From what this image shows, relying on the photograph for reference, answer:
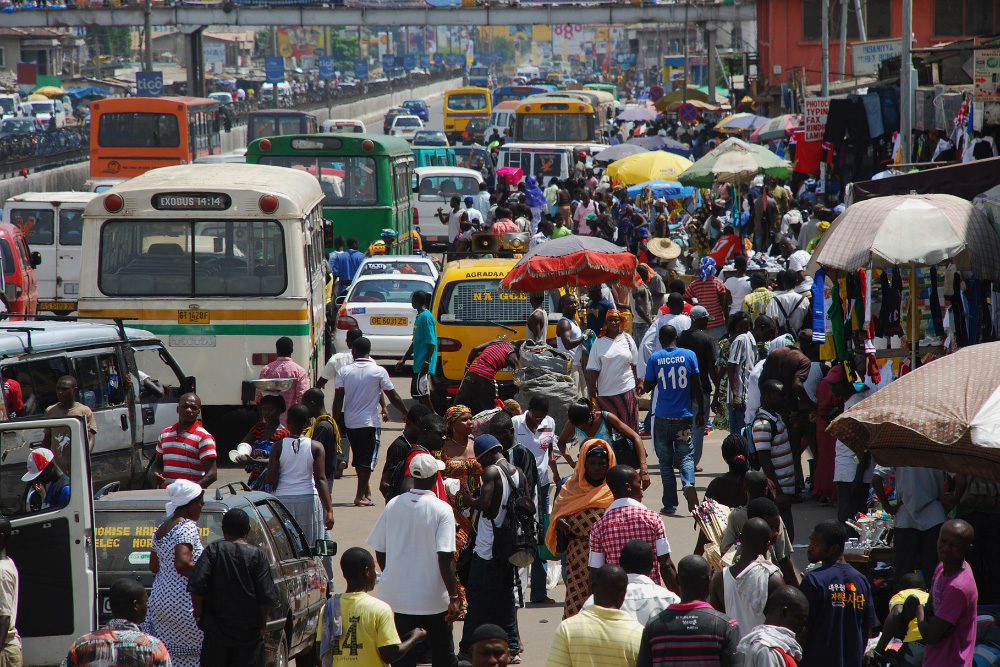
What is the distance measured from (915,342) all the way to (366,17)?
2227 inches

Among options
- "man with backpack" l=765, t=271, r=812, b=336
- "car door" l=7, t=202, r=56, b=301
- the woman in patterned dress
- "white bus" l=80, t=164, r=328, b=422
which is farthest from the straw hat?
the woman in patterned dress

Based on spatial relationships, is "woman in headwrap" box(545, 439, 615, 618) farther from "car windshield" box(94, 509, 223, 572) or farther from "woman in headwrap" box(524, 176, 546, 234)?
"woman in headwrap" box(524, 176, 546, 234)

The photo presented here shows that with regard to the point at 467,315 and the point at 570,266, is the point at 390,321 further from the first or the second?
the point at 570,266

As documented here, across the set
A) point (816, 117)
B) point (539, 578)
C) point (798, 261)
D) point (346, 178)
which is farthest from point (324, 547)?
point (816, 117)

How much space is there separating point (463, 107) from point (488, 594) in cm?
5359

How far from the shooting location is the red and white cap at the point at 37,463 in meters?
6.46

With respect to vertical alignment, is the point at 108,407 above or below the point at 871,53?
below

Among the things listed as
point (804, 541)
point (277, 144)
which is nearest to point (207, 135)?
point (277, 144)

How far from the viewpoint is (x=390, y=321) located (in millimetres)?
16250

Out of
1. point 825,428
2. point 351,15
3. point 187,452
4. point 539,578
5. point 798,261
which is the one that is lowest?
point 539,578

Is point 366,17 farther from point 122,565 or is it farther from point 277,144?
point 122,565

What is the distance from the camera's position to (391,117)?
201 feet

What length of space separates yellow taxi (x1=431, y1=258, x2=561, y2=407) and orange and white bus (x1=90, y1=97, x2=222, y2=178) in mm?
19669

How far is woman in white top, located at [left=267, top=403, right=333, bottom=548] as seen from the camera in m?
8.57
